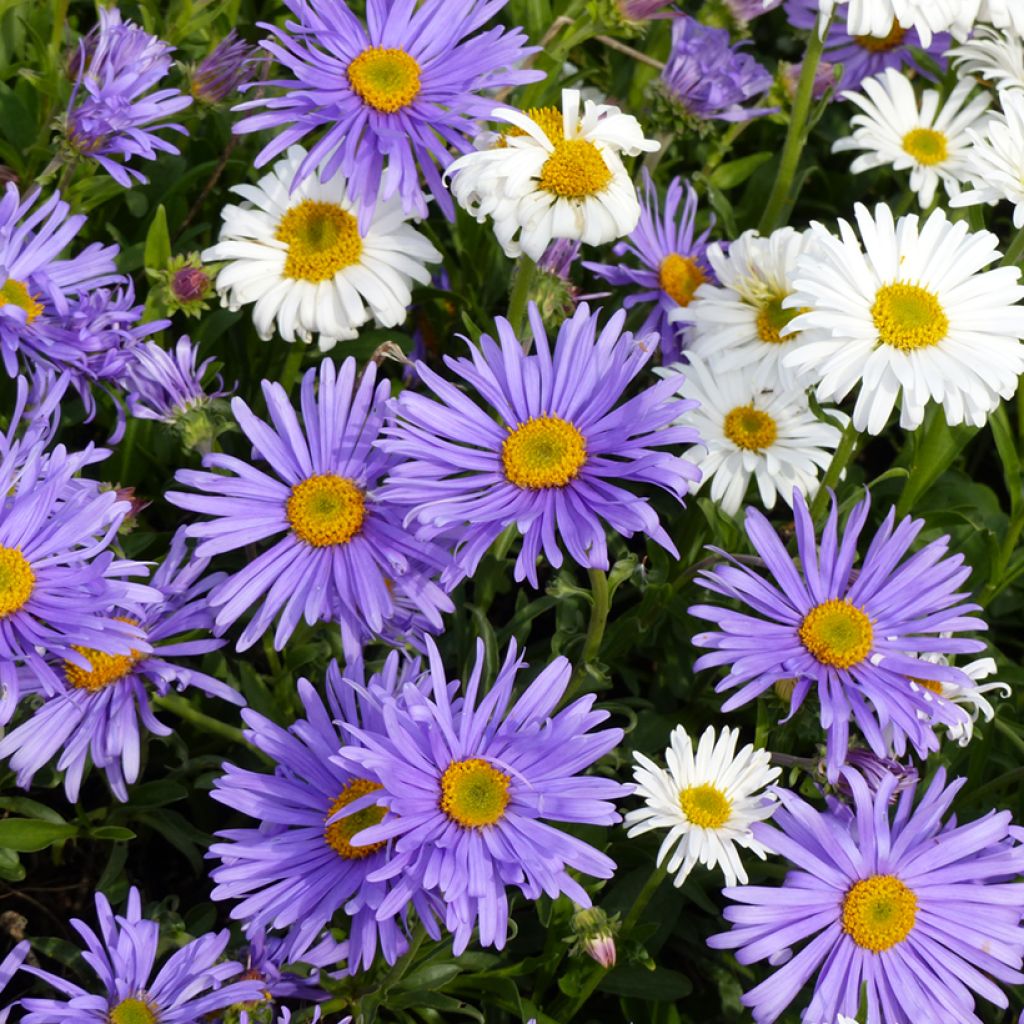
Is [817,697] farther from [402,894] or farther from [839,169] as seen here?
[839,169]

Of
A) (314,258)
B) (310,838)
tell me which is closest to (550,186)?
(314,258)

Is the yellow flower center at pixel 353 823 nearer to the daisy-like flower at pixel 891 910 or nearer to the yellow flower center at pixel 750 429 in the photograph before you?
the daisy-like flower at pixel 891 910

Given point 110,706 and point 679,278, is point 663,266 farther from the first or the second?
point 110,706

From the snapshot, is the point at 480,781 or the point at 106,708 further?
the point at 106,708

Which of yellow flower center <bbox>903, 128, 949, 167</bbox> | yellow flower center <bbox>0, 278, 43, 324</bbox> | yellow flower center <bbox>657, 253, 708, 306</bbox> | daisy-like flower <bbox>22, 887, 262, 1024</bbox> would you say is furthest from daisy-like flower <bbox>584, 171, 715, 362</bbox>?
daisy-like flower <bbox>22, 887, 262, 1024</bbox>

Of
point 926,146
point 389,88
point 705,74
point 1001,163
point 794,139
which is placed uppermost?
point 926,146

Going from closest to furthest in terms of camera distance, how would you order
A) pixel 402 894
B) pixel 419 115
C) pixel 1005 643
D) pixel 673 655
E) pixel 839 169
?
pixel 402 894 → pixel 419 115 → pixel 673 655 → pixel 1005 643 → pixel 839 169

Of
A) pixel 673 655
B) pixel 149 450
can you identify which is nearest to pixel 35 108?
pixel 149 450
